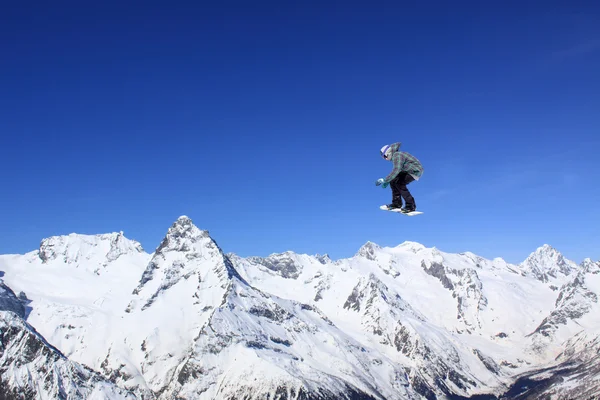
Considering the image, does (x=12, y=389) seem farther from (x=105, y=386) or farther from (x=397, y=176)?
→ (x=397, y=176)

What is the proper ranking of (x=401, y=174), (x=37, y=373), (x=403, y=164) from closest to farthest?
(x=403, y=164)
(x=401, y=174)
(x=37, y=373)

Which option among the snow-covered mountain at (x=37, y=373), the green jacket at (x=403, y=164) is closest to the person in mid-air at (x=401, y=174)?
the green jacket at (x=403, y=164)

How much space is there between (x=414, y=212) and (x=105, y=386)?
192471mm

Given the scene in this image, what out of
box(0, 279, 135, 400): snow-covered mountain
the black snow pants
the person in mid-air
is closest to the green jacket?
the person in mid-air

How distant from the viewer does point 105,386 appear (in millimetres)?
188125

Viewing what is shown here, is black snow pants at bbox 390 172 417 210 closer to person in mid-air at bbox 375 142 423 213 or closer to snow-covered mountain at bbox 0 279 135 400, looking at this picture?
person in mid-air at bbox 375 142 423 213

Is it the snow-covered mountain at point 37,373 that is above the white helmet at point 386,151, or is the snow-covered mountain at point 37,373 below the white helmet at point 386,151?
below

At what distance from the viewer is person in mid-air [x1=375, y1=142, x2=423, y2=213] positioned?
1140 inches

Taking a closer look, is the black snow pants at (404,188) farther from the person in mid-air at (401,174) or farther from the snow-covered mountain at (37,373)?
the snow-covered mountain at (37,373)

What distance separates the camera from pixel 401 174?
30.4 meters

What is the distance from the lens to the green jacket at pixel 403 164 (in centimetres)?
2883

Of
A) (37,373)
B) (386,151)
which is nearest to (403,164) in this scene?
(386,151)

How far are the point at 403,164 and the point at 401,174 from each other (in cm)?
141

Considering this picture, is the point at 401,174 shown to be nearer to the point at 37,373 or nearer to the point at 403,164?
the point at 403,164
